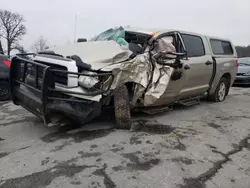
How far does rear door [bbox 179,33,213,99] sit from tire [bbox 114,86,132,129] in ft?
5.18

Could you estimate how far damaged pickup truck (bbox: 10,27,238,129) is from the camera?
3.57m

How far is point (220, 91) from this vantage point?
7.04 metres

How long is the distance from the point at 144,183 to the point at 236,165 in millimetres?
1336

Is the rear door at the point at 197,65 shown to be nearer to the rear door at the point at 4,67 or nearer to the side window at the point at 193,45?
the side window at the point at 193,45

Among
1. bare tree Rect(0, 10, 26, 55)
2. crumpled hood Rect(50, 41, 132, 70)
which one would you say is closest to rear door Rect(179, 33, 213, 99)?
crumpled hood Rect(50, 41, 132, 70)

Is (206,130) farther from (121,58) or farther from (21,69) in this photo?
(21,69)

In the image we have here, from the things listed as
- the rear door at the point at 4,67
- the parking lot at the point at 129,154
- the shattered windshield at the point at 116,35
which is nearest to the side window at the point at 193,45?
the shattered windshield at the point at 116,35

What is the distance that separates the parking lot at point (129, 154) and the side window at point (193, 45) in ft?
4.94

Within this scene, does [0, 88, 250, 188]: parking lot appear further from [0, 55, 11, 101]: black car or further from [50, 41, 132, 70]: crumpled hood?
[0, 55, 11, 101]: black car

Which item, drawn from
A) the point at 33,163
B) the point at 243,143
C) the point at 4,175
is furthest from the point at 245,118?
the point at 4,175

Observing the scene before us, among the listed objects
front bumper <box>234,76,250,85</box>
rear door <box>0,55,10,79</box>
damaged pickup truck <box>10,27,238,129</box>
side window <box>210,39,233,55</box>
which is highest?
side window <box>210,39,233,55</box>

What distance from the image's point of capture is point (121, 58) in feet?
13.8

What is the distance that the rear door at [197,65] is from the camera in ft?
17.0

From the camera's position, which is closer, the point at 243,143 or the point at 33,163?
the point at 33,163
